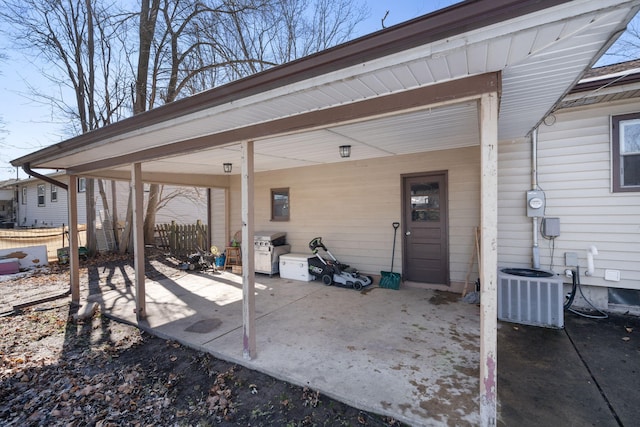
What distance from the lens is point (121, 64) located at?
9672mm

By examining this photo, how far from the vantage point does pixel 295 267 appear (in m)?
6.29

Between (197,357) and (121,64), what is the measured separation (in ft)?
34.8

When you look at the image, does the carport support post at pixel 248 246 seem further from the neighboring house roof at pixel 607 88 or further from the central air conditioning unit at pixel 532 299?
the neighboring house roof at pixel 607 88

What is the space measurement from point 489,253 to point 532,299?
2540 mm

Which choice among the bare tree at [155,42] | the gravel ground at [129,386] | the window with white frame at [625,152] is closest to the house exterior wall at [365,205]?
the window with white frame at [625,152]

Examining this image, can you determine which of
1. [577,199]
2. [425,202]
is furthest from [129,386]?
[577,199]

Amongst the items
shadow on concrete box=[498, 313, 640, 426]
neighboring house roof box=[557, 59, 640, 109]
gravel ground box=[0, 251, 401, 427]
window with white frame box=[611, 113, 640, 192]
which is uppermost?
neighboring house roof box=[557, 59, 640, 109]

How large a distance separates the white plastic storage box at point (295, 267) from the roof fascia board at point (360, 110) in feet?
11.3

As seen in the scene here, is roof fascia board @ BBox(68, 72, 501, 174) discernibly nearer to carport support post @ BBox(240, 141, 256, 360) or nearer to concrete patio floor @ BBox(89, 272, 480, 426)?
carport support post @ BBox(240, 141, 256, 360)

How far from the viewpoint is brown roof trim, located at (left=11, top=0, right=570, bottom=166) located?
1.33m

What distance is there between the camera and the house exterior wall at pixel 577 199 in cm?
383

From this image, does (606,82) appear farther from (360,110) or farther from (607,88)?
(360,110)

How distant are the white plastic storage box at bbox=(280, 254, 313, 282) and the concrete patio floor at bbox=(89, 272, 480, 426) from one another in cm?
30

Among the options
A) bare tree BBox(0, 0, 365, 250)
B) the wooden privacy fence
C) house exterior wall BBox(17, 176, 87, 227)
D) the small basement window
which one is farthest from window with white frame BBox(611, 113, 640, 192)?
house exterior wall BBox(17, 176, 87, 227)
